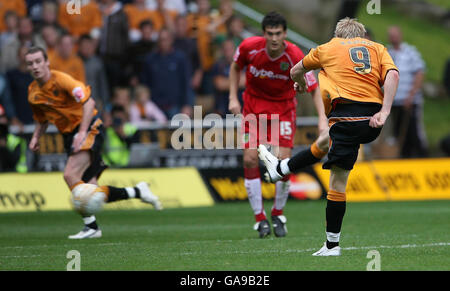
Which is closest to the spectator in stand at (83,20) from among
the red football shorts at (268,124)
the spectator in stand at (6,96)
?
the spectator in stand at (6,96)

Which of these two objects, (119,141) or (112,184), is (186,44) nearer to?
(119,141)

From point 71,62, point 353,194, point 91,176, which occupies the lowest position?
point 353,194

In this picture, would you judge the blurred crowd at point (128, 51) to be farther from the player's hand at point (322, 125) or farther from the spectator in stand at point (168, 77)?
the player's hand at point (322, 125)

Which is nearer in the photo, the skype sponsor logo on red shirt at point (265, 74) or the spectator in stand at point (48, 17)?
the skype sponsor logo on red shirt at point (265, 74)

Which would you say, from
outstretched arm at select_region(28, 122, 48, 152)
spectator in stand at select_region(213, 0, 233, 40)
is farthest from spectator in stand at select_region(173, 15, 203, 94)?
outstretched arm at select_region(28, 122, 48, 152)

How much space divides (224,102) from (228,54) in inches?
38.3

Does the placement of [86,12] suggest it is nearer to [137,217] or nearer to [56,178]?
[56,178]

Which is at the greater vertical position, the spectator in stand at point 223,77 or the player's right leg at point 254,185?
the spectator in stand at point 223,77

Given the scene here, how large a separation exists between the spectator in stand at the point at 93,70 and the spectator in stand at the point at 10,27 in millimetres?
1313

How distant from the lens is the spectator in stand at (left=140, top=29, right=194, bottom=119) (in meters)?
17.3

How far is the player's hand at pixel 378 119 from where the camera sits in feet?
24.6

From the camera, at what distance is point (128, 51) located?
17953 millimetres

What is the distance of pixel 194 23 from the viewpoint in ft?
60.2
